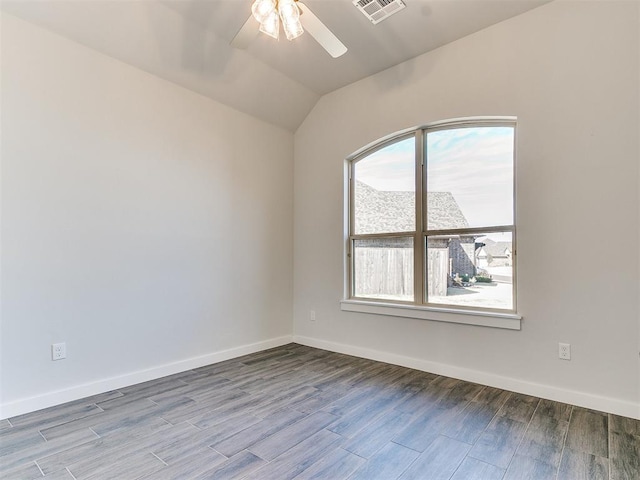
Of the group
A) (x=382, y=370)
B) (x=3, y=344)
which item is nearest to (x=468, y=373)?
(x=382, y=370)

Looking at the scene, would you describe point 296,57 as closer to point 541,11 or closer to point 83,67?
point 83,67

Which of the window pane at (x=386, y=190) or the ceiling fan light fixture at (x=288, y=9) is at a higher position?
the ceiling fan light fixture at (x=288, y=9)

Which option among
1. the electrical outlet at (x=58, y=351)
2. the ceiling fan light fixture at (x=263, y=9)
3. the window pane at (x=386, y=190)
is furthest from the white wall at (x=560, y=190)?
the electrical outlet at (x=58, y=351)

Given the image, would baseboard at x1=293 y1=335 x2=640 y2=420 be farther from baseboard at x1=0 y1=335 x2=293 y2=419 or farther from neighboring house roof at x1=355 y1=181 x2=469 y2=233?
neighboring house roof at x1=355 y1=181 x2=469 y2=233

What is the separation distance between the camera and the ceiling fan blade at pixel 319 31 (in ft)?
6.82

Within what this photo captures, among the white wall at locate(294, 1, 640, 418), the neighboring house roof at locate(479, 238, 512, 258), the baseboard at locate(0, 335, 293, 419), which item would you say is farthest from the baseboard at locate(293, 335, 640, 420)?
the baseboard at locate(0, 335, 293, 419)

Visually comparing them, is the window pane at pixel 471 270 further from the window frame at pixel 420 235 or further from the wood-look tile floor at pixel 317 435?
the wood-look tile floor at pixel 317 435

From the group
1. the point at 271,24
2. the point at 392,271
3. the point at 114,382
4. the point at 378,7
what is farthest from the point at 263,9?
the point at 114,382

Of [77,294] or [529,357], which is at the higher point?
[77,294]

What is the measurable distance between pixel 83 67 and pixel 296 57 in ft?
6.08

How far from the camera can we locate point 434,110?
325cm

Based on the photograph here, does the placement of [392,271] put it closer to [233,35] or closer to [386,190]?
[386,190]

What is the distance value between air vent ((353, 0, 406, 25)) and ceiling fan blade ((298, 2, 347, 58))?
0.45 m

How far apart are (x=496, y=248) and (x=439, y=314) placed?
784mm
